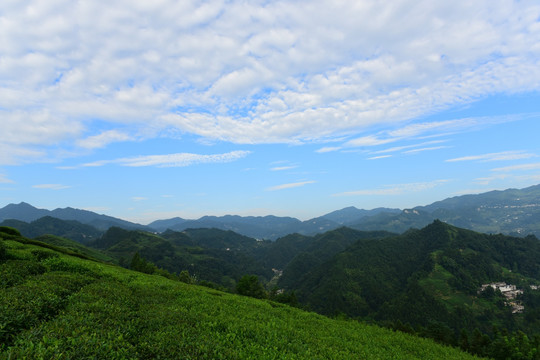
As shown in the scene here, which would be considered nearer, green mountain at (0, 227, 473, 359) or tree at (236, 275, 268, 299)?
green mountain at (0, 227, 473, 359)

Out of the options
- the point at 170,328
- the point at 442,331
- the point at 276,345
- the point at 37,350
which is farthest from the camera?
the point at 442,331

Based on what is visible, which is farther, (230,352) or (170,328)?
(170,328)

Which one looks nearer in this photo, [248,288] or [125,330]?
[125,330]

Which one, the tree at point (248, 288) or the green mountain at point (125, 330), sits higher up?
the green mountain at point (125, 330)

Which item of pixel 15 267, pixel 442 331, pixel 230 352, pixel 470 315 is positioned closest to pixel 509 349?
pixel 442 331

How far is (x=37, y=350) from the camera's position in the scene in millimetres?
8148

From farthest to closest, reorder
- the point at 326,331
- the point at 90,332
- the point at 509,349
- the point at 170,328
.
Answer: the point at 509,349 < the point at 326,331 < the point at 170,328 < the point at 90,332

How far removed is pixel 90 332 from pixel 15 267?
17.1m

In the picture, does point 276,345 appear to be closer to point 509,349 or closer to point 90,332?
point 90,332

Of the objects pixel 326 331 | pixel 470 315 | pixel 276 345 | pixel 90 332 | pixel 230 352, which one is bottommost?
pixel 470 315

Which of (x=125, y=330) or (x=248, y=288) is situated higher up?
(x=125, y=330)

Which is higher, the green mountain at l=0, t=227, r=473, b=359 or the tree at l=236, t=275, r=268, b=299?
the green mountain at l=0, t=227, r=473, b=359

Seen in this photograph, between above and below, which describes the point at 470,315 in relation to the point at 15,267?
below

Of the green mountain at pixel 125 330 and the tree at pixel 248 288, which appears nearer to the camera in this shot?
the green mountain at pixel 125 330
